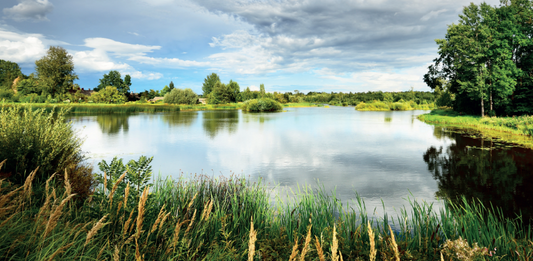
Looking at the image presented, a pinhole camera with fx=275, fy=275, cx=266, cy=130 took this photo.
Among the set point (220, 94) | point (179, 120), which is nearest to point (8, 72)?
point (220, 94)

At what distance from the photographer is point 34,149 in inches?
202

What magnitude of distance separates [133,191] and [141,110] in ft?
154

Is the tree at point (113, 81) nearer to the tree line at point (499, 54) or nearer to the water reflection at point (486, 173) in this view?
the tree line at point (499, 54)

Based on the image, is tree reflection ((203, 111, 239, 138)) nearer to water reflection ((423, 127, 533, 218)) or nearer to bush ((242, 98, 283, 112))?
water reflection ((423, 127, 533, 218))

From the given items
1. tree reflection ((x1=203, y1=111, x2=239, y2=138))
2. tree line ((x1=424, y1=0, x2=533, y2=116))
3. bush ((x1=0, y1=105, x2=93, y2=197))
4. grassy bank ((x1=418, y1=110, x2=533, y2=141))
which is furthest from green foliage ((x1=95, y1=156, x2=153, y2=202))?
tree line ((x1=424, y1=0, x2=533, y2=116))

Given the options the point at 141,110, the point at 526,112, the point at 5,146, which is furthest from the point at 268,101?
the point at 5,146

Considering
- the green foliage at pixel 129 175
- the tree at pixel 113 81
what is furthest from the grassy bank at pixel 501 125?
the tree at pixel 113 81

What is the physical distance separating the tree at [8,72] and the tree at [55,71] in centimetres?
1470

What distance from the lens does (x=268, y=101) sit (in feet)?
185

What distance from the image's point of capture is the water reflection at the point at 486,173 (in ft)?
20.7

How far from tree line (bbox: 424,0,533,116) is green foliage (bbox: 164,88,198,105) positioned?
56.1m

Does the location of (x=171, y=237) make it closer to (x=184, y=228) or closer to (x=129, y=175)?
(x=184, y=228)

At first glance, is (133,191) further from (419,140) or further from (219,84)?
(219,84)

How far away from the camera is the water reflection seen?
6314 mm
